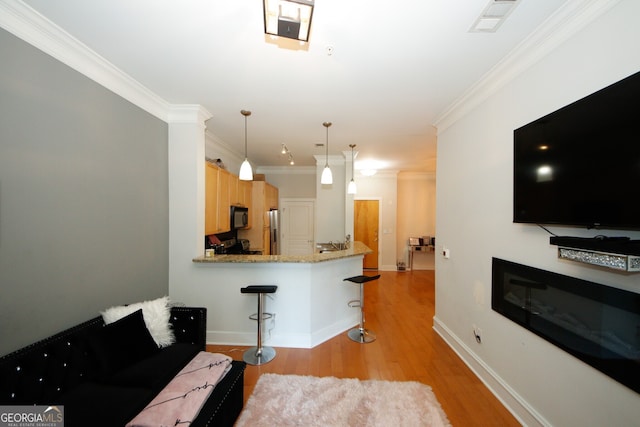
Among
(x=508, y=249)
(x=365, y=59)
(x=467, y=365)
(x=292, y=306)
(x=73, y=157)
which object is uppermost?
(x=365, y=59)

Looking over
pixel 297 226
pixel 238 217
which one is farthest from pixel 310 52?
pixel 297 226

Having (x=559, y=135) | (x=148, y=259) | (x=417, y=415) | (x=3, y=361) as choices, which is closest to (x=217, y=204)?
(x=148, y=259)

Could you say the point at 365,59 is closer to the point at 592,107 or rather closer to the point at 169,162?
the point at 592,107

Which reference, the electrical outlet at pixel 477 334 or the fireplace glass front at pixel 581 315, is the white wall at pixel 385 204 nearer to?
the electrical outlet at pixel 477 334

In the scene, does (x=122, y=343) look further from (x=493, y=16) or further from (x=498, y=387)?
(x=493, y=16)

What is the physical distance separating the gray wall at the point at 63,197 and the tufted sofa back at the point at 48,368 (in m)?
0.25

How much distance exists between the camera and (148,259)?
2643 mm

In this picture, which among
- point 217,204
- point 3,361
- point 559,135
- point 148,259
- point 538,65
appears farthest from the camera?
point 217,204

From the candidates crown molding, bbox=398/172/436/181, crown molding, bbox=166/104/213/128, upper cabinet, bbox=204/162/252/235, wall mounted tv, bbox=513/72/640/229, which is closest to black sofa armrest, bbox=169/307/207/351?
upper cabinet, bbox=204/162/252/235

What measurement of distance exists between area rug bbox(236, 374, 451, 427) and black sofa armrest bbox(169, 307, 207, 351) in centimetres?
71

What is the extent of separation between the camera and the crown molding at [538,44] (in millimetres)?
1389

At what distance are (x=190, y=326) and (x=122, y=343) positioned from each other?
513 millimetres

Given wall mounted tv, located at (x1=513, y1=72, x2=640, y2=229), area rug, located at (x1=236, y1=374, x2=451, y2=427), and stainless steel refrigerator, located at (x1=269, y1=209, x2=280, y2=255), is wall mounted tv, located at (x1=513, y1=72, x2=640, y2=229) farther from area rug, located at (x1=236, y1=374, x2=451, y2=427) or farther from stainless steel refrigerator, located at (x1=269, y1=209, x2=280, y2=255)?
stainless steel refrigerator, located at (x1=269, y1=209, x2=280, y2=255)

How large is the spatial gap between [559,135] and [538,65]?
66cm
